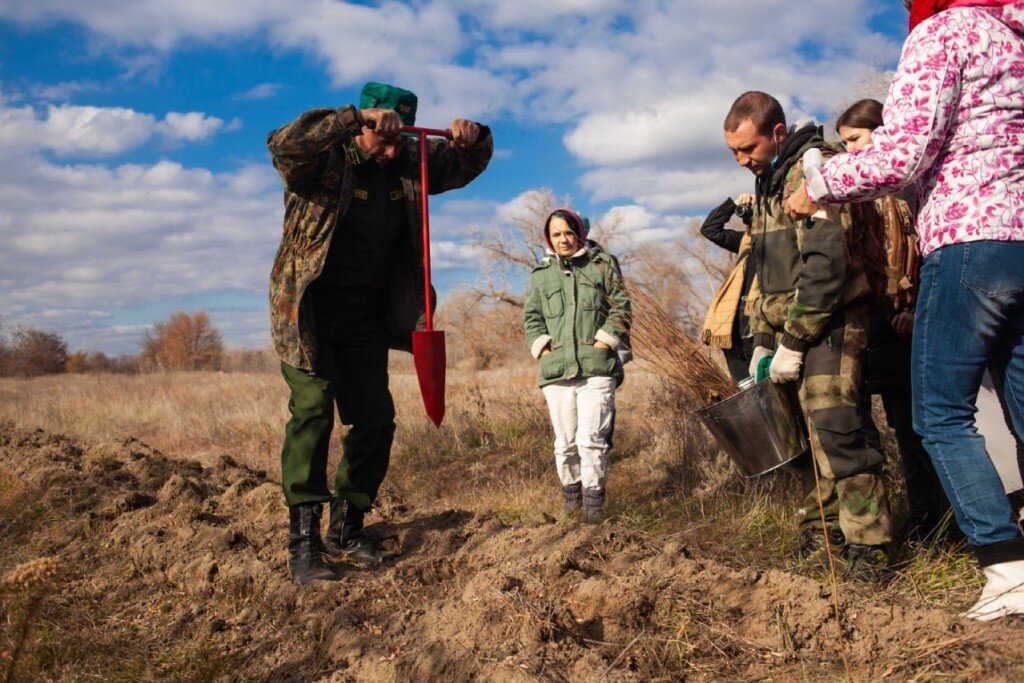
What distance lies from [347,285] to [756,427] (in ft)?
6.81

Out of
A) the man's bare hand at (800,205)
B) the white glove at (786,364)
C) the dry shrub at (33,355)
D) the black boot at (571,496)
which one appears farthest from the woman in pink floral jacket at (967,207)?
the dry shrub at (33,355)

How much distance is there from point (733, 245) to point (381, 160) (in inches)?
95.1

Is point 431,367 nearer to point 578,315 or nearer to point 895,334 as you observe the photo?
point 578,315

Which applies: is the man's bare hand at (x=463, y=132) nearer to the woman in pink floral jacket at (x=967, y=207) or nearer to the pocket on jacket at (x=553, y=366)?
the pocket on jacket at (x=553, y=366)

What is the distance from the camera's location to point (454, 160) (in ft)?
14.4

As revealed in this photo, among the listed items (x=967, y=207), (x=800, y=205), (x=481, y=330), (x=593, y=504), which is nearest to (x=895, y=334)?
(x=800, y=205)

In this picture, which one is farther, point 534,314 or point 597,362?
point 534,314

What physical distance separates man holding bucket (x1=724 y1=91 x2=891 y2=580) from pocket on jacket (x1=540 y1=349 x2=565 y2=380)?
149cm

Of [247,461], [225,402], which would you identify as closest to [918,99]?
[247,461]

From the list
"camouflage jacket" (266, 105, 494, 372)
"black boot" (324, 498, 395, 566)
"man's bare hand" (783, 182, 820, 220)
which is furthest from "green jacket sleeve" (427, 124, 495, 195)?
"black boot" (324, 498, 395, 566)

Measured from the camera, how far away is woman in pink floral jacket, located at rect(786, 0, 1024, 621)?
2824mm

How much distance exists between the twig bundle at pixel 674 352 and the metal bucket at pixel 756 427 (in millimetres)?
1070

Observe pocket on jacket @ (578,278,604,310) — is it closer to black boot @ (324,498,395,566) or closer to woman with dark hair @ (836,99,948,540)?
woman with dark hair @ (836,99,948,540)

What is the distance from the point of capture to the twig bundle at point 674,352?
4863 millimetres
